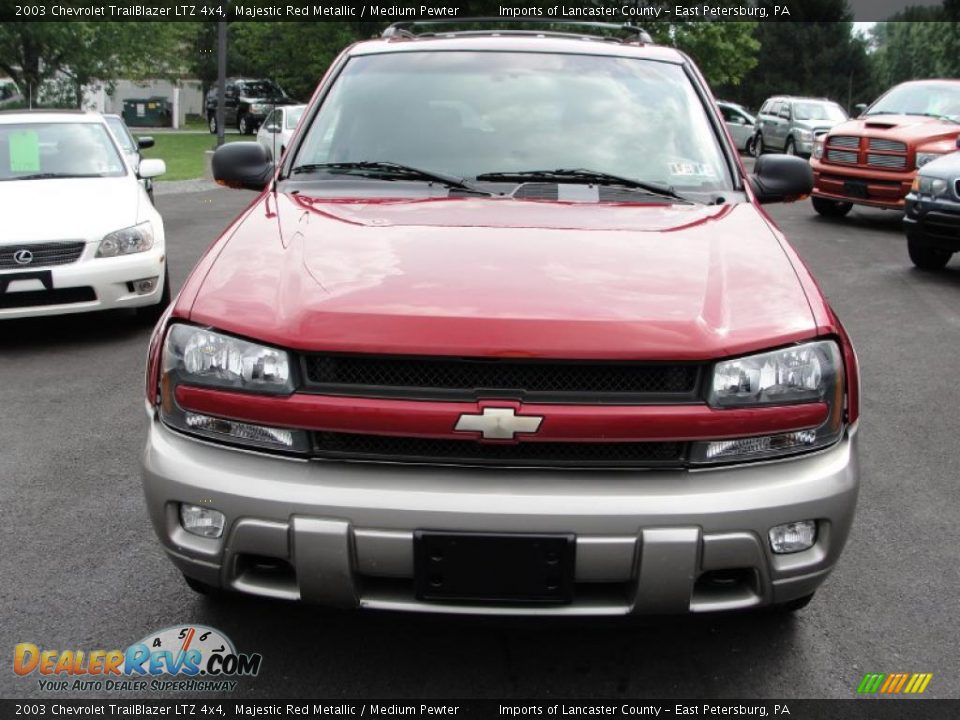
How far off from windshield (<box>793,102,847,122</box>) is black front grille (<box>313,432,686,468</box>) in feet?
81.0

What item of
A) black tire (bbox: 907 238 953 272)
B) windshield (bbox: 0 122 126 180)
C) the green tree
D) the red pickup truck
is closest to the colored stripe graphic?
windshield (bbox: 0 122 126 180)

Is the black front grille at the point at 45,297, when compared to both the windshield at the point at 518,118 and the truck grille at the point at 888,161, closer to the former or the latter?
the windshield at the point at 518,118

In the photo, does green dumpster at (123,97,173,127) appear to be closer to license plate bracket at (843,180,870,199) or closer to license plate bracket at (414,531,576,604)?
license plate bracket at (843,180,870,199)

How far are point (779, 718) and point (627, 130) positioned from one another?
6.81 ft

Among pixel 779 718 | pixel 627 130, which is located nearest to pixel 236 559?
pixel 779 718

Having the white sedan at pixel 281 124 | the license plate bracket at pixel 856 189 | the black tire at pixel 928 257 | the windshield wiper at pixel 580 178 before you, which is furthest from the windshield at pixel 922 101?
the windshield wiper at pixel 580 178

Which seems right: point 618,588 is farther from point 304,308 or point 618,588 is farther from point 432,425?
point 304,308

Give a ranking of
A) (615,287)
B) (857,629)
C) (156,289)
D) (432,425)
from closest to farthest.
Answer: (432,425), (615,287), (857,629), (156,289)

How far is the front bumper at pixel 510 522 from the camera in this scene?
2400mm

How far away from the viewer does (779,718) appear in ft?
9.02

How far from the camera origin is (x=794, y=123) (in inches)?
993

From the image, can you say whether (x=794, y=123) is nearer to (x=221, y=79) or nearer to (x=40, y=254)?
(x=221, y=79)

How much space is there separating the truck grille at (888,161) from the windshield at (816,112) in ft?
41.0

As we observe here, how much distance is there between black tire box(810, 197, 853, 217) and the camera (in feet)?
49.5
